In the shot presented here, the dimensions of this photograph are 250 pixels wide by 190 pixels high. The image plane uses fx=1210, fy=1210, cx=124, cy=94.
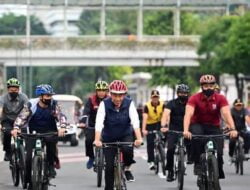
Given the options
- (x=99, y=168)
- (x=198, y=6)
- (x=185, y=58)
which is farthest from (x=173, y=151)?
(x=198, y=6)

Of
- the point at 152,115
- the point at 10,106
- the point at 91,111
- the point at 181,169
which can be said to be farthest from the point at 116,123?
the point at 152,115

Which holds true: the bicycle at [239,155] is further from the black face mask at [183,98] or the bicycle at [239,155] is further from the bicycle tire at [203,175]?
the bicycle tire at [203,175]

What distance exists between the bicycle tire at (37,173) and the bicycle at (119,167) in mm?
1660

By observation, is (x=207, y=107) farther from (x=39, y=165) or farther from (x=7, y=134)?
(x=7, y=134)

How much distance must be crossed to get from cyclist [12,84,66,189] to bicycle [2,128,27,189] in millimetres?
967

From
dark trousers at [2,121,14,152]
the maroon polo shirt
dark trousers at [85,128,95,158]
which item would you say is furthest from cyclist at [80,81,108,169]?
the maroon polo shirt

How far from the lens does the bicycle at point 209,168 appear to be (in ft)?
53.5

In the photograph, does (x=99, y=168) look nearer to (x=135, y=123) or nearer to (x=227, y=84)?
(x=135, y=123)

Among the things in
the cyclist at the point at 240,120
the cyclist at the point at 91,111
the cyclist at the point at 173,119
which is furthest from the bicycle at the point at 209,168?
the cyclist at the point at 240,120

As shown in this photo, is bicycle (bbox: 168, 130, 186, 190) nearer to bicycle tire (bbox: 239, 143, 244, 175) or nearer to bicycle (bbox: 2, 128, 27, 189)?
bicycle (bbox: 2, 128, 27, 189)

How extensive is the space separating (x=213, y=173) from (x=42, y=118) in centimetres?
319

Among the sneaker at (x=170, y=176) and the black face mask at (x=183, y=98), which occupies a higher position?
the black face mask at (x=183, y=98)

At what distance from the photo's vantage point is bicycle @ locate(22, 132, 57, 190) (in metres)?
17.4

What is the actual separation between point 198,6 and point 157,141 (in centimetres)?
6402
